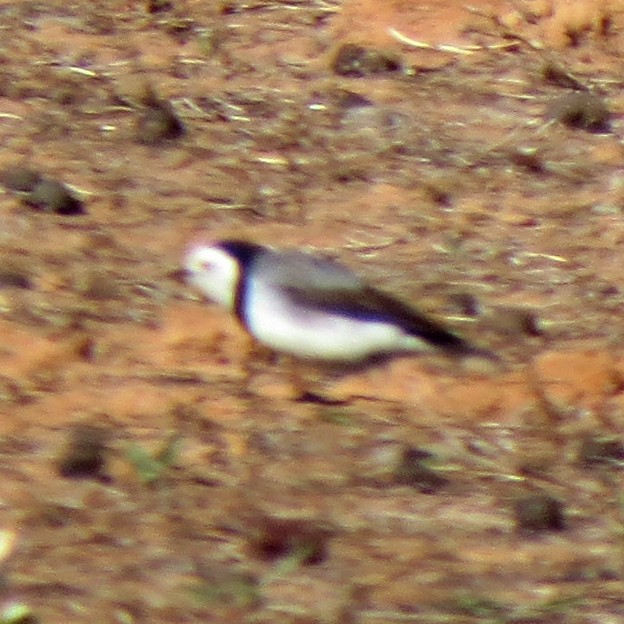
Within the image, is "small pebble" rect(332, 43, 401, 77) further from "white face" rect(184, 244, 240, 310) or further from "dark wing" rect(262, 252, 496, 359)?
"dark wing" rect(262, 252, 496, 359)

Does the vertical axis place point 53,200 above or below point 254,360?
above

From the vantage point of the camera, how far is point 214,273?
6086mm

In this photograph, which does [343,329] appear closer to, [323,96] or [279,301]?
[279,301]

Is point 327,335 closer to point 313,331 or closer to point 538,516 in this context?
point 313,331

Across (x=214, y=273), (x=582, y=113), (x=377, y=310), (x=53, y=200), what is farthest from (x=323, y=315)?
(x=582, y=113)

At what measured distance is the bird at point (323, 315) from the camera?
231 inches

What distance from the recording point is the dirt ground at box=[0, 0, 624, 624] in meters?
4.89

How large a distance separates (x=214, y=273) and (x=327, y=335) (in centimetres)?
50

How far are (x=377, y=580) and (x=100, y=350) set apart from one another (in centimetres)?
158

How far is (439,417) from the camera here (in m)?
5.72

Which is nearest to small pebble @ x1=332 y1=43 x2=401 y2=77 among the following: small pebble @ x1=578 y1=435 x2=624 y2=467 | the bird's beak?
the bird's beak

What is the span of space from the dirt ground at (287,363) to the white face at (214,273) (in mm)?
100

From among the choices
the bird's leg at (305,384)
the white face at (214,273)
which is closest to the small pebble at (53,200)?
the white face at (214,273)

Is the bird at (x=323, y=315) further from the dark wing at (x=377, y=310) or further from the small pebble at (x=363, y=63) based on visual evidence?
the small pebble at (x=363, y=63)
